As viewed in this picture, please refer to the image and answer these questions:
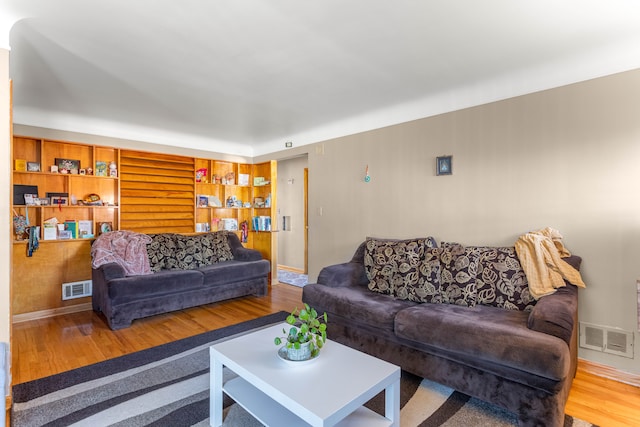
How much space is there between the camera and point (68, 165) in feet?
13.0

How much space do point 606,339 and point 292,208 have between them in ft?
16.2

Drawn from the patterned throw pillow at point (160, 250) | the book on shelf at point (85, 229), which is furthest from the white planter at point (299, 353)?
the book on shelf at point (85, 229)

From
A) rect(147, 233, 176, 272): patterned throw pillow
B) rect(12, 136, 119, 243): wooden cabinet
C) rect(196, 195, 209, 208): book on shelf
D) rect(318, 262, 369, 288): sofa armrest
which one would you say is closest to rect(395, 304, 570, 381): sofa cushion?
rect(318, 262, 369, 288): sofa armrest

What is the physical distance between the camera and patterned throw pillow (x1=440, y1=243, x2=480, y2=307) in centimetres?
254

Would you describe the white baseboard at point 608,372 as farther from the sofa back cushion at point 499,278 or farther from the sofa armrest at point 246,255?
the sofa armrest at point 246,255

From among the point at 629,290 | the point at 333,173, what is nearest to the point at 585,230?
the point at 629,290

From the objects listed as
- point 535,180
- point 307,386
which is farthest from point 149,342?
point 535,180

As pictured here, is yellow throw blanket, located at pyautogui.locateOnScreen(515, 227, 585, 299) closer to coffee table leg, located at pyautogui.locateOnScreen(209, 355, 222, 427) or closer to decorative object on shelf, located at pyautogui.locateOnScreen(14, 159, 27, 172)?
coffee table leg, located at pyautogui.locateOnScreen(209, 355, 222, 427)

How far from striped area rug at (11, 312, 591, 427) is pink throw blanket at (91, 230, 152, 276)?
136 cm

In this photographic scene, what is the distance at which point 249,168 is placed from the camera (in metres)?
5.82

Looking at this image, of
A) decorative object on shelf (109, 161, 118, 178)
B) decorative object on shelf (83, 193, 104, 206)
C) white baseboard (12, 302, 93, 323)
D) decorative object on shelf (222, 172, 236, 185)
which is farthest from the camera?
decorative object on shelf (222, 172, 236, 185)

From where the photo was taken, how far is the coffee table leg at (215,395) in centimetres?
178

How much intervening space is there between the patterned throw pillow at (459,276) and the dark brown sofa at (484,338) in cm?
5

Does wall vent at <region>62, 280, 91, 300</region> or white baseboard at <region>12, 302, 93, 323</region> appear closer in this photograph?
white baseboard at <region>12, 302, 93, 323</region>
